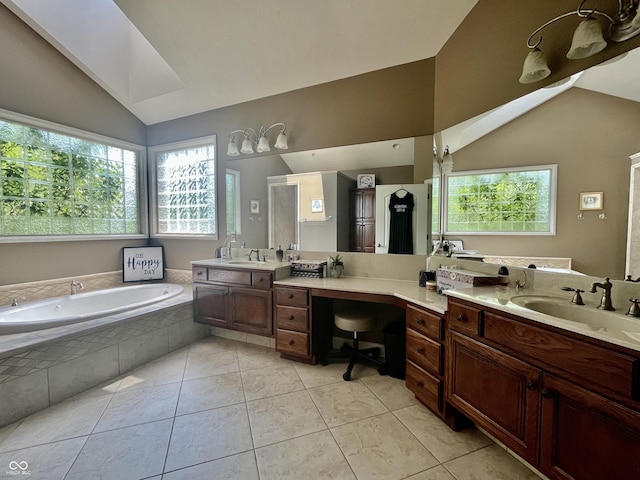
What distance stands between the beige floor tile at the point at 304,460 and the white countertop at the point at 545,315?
44.1 inches

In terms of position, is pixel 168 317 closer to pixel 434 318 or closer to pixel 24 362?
pixel 24 362

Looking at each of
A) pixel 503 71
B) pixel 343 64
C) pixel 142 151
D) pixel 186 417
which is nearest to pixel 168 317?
pixel 186 417

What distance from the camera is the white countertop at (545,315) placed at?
0.99m

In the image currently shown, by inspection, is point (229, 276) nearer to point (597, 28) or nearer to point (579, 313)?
point (579, 313)

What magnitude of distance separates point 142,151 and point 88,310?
2.13 m

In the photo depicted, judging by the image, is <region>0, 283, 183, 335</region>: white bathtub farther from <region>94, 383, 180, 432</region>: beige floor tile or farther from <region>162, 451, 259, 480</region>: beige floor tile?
<region>162, 451, 259, 480</region>: beige floor tile

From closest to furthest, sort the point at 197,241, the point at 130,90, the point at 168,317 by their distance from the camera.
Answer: the point at 168,317 → the point at 130,90 → the point at 197,241

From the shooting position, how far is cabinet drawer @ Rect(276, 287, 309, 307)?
8.07ft

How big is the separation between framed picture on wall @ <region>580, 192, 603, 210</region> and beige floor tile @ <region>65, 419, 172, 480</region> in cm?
264

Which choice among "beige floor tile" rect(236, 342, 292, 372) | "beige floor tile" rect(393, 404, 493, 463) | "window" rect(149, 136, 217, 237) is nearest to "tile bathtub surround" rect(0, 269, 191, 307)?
"window" rect(149, 136, 217, 237)

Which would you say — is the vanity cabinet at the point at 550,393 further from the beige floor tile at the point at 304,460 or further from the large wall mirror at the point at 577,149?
the beige floor tile at the point at 304,460

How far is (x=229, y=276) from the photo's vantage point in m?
2.85

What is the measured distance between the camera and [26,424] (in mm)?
1776

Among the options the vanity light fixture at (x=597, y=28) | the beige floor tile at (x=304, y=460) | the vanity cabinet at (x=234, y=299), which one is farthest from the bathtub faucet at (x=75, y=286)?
the vanity light fixture at (x=597, y=28)
